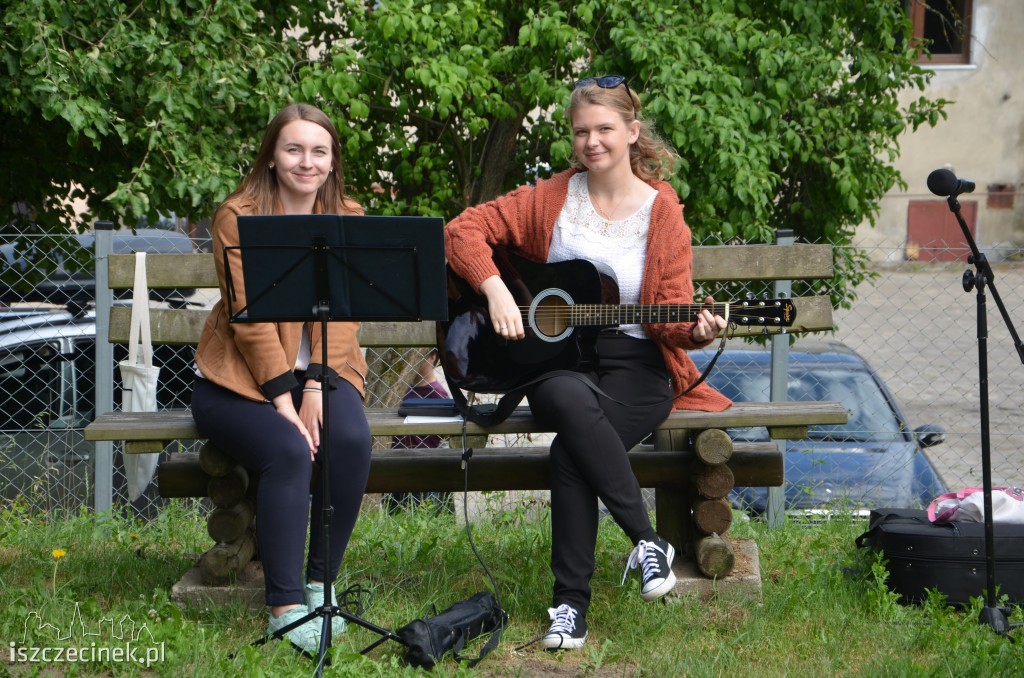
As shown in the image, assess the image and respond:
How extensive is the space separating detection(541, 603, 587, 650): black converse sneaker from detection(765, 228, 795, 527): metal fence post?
1.72 metres

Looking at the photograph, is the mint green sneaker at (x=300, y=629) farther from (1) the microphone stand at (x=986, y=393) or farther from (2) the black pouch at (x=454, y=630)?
(1) the microphone stand at (x=986, y=393)

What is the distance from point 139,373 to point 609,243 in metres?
1.88

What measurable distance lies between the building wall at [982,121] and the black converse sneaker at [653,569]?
15259mm

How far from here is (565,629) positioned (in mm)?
3189

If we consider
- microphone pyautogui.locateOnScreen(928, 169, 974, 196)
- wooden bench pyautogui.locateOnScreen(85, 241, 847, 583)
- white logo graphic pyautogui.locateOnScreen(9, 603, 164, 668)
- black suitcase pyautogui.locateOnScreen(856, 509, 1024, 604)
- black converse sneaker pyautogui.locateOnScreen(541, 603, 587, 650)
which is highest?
microphone pyautogui.locateOnScreen(928, 169, 974, 196)

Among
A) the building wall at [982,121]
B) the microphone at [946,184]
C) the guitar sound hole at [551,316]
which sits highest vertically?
the building wall at [982,121]

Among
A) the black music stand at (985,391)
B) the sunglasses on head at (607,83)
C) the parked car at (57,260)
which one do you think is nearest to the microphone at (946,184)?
the black music stand at (985,391)

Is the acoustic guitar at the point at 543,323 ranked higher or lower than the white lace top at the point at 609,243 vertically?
lower

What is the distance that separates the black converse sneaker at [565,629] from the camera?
318 cm

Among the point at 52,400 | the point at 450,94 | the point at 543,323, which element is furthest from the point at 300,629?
the point at 450,94

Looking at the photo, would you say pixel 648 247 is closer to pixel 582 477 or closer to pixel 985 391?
pixel 582 477

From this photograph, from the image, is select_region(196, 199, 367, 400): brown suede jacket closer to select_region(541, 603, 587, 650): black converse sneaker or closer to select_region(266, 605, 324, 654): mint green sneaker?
select_region(266, 605, 324, 654): mint green sneaker

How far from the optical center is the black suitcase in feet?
11.5

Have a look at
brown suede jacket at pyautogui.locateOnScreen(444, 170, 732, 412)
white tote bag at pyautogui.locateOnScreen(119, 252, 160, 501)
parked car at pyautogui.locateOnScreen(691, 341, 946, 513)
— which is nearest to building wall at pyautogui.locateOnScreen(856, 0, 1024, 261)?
parked car at pyautogui.locateOnScreen(691, 341, 946, 513)
